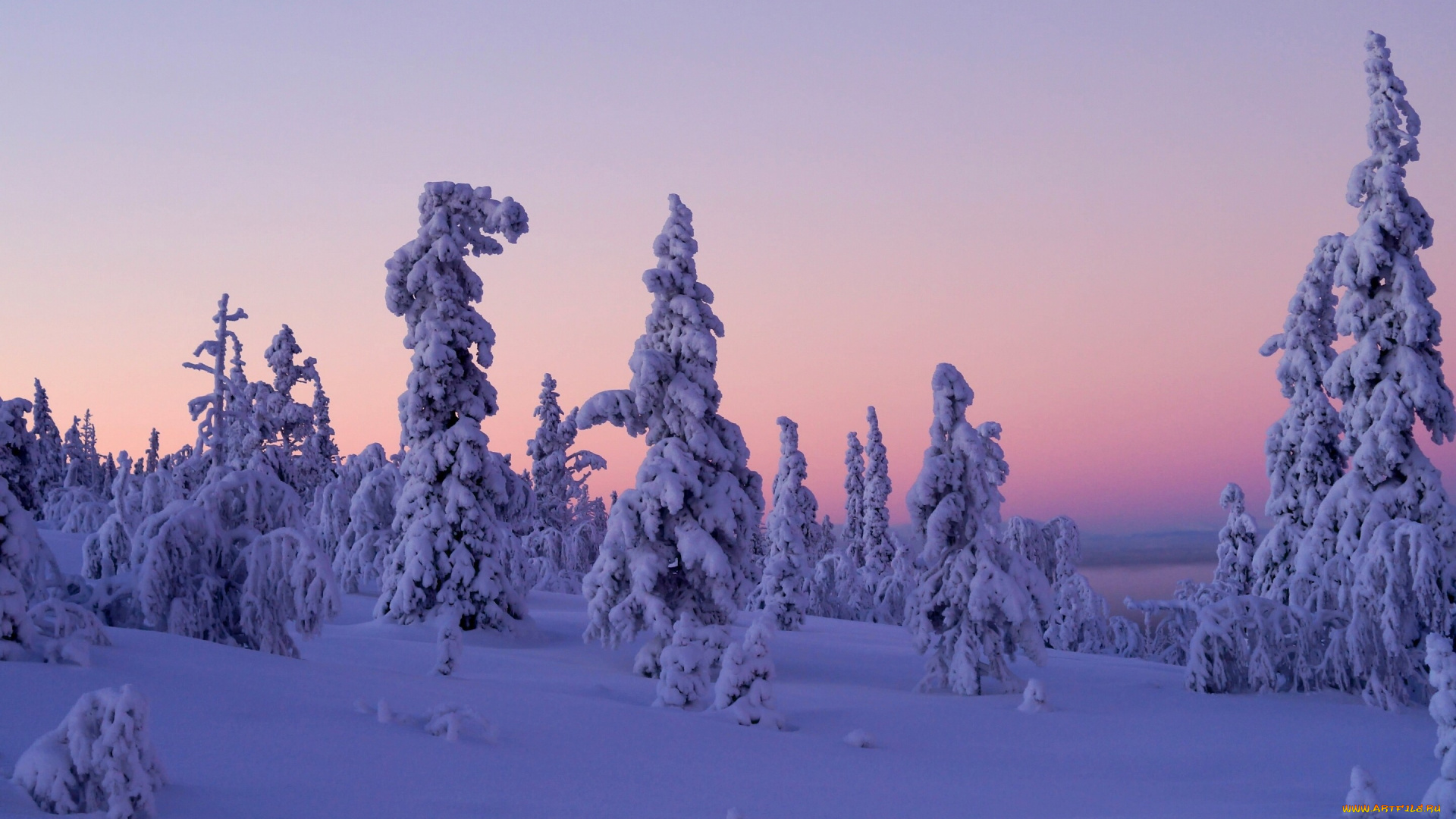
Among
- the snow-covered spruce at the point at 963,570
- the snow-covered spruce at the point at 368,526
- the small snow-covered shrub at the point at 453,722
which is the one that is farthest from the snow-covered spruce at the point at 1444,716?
the snow-covered spruce at the point at 368,526

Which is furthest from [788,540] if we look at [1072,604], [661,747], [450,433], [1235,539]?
[661,747]

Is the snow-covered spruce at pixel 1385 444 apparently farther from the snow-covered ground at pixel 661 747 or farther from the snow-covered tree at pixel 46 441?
the snow-covered tree at pixel 46 441

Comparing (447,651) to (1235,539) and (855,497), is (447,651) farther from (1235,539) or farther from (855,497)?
(855,497)

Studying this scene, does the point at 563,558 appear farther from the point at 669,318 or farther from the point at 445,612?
the point at 669,318

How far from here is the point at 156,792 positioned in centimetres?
695

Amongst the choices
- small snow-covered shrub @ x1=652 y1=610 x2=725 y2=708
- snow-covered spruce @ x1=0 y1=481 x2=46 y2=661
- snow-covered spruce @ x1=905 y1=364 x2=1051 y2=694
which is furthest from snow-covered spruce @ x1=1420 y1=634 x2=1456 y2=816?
snow-covered spruce @ x1=905 y1=364 x2=1051 y2=694

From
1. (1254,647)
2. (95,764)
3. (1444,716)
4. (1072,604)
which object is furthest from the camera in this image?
(1072,604)

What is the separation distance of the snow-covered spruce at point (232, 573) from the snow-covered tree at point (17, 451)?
3.30m

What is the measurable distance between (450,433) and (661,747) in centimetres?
1601

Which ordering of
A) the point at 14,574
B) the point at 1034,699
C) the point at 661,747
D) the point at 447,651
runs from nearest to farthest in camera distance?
the point at 14,574 < the point at 661,747 < the point at 447,651 < the point at 1034,699

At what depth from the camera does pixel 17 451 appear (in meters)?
10.8

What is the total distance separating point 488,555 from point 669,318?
296 inches

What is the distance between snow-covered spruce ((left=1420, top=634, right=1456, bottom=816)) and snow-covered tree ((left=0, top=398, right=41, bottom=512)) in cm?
1301

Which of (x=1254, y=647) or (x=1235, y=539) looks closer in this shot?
(x=1254, y=647)
